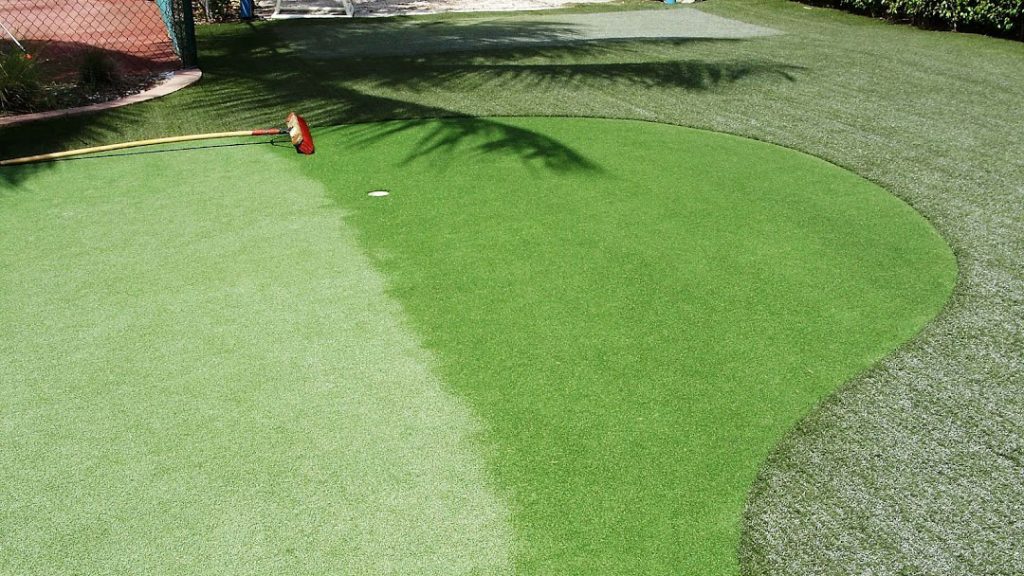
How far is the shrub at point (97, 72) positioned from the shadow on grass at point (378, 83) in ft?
2.69

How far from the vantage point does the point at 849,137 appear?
5.95 meters

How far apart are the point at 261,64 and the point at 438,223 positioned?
203 inches

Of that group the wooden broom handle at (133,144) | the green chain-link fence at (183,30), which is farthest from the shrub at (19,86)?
the green chain-link fence at (183,30)

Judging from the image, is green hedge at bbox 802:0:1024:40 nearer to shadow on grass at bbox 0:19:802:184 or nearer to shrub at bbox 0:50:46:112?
shadow on grass at bbox 0:19:802:184

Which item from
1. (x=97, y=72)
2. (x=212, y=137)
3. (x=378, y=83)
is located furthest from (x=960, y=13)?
(x=97, y=72)

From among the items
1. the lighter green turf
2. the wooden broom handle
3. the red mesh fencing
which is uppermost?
the red mesh fencing

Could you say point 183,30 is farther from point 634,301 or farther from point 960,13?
point 960,13

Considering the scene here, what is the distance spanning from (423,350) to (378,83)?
506cm

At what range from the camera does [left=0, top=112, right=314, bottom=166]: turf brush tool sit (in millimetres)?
5356

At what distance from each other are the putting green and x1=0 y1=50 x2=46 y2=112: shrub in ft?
6.09

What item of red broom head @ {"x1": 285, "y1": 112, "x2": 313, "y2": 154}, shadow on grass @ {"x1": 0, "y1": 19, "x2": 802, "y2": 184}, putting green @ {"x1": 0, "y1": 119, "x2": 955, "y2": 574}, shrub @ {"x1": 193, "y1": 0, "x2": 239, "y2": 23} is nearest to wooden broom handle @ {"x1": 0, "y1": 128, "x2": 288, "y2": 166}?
shadow on grass @ {"x1": 0, "y1": 19, "x2": 802, "y2": 184}

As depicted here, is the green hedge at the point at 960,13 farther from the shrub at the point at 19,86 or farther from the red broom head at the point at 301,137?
the shrub at the point at 19,86

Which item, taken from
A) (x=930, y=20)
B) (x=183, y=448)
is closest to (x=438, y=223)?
(x=183, y=448)

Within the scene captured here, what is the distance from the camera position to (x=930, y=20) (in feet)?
35.1
